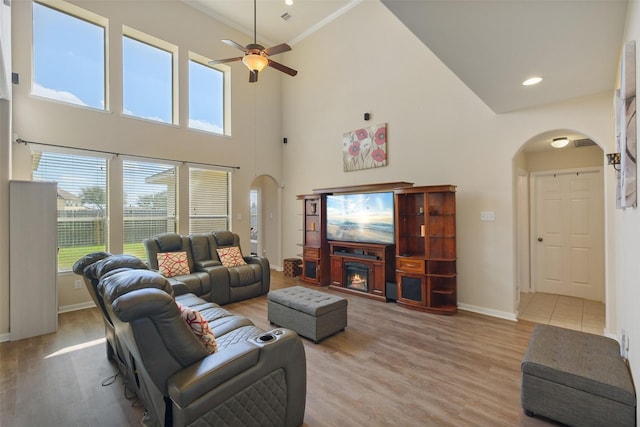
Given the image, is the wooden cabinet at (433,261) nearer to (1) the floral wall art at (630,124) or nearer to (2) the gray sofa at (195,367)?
(1) the floral wall art at (630,124)

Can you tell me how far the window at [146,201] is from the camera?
16.5 ft

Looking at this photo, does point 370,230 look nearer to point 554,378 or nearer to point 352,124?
point 352,124

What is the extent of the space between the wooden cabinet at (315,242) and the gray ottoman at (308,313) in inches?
78.7

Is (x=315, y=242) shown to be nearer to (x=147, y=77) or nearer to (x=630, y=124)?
(x=147, y=77)

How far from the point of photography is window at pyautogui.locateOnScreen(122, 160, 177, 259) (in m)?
5.04

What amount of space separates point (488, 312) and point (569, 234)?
213cm

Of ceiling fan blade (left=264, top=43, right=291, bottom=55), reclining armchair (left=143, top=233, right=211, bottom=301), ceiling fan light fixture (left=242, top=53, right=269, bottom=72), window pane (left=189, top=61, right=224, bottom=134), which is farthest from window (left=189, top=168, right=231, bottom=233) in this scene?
ceiling fan blade (left=264, top=43, right=291, bottom=55)

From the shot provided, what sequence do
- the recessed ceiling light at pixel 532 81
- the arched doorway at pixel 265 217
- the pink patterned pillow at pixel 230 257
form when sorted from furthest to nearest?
the arched doorway at pixel 265 217
the pink patterned pillow at pixel 230 257
the recessed ceiling light at pixel 532 81

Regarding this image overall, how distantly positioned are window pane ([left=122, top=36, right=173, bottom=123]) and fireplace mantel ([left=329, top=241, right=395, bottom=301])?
13.6 feet

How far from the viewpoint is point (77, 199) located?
14.8 feet

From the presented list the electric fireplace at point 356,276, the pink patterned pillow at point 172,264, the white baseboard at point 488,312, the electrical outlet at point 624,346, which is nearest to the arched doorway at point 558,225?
the white baseboard at point 488,312

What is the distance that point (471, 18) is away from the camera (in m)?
1.82

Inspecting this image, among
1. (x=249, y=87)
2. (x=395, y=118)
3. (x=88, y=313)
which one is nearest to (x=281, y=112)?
(x=249, y=87)

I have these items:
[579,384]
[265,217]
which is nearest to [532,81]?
[579,384]
